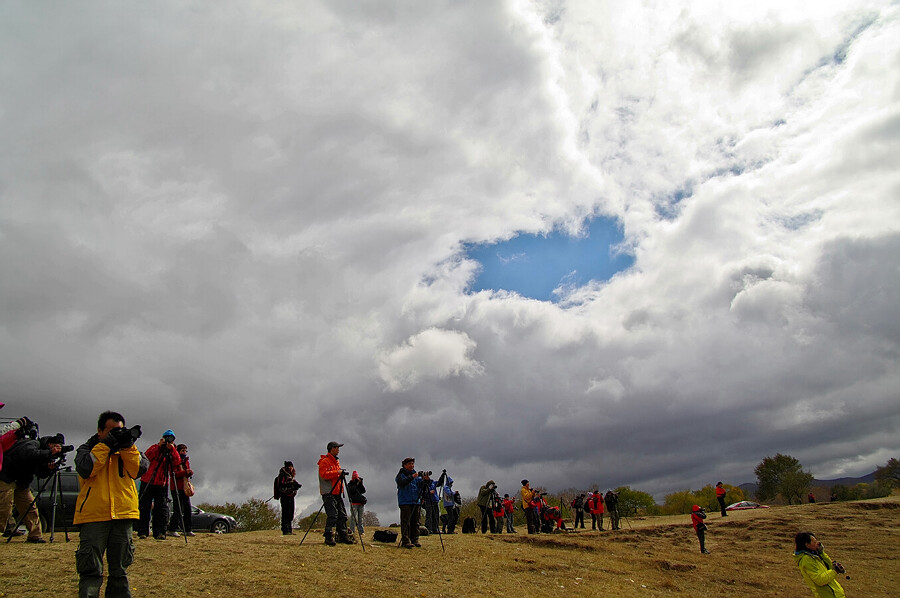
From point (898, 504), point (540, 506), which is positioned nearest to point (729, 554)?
point (540, 506)

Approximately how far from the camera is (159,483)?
44.3 ft

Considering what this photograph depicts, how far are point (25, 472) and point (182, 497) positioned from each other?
169 inches

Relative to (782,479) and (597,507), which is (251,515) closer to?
(597,507)

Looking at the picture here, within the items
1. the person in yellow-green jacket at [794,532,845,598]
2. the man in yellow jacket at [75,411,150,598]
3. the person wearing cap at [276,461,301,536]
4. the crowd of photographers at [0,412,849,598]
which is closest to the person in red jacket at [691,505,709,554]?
the crowd of photographers at [0,412,849,598]

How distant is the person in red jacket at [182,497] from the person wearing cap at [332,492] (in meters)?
3.49

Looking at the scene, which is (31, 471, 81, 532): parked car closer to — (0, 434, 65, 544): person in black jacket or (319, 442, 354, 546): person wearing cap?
(0, 434, 65, 544): person in black jacket

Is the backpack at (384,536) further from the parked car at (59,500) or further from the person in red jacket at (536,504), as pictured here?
the person in red jacket at (536,504)

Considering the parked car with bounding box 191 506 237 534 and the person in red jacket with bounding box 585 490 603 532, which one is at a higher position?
the parked car with bounding box 191 506 237 534

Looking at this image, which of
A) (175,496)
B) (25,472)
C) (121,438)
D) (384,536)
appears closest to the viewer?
(121,438)

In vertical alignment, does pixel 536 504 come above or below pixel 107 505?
below

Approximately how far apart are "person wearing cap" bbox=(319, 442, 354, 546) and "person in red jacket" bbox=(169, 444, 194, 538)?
3.49 m

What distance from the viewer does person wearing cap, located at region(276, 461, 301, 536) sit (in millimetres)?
16547

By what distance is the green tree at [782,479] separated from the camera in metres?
81.1

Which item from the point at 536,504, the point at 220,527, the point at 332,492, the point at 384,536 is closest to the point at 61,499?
the point at 332,492
